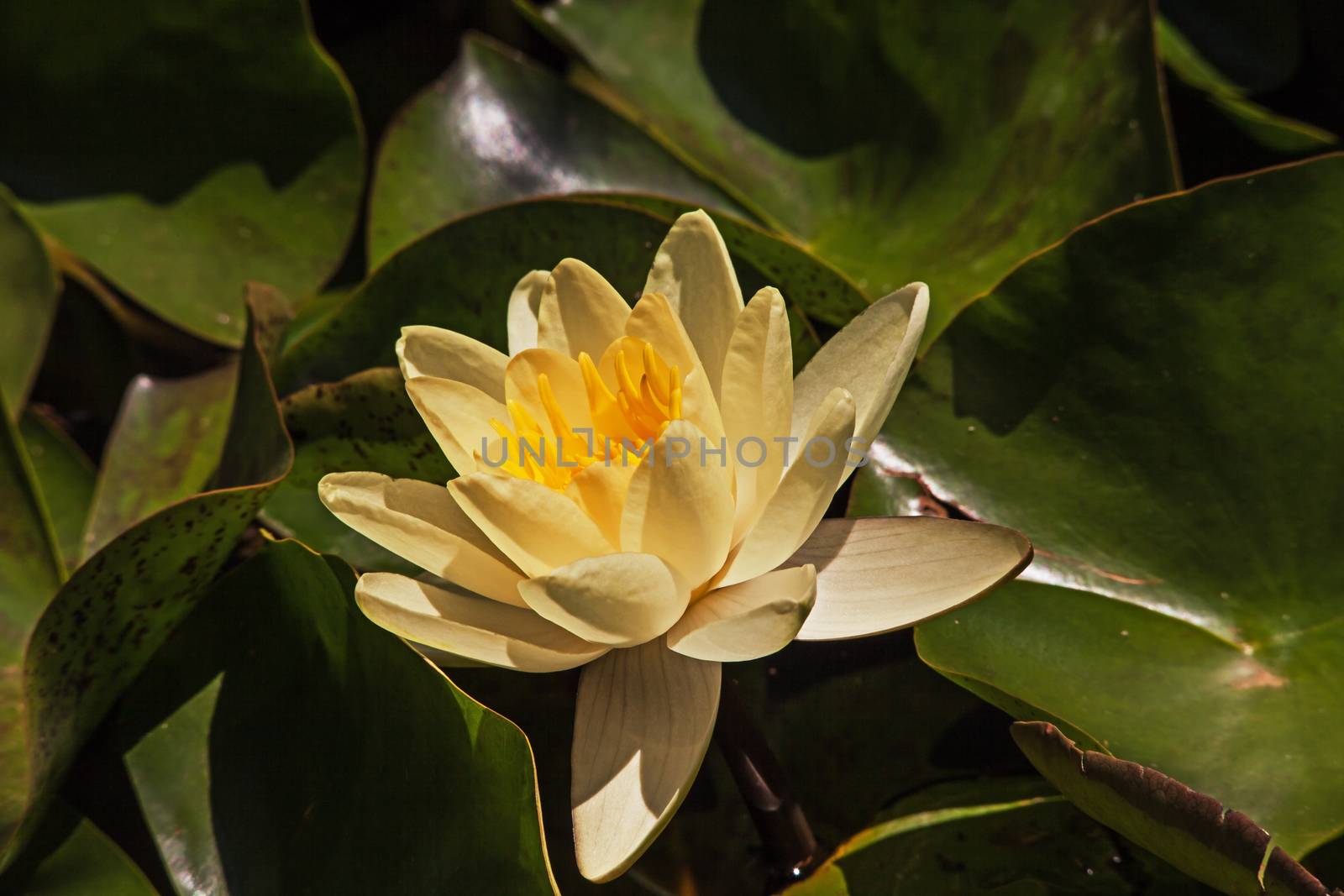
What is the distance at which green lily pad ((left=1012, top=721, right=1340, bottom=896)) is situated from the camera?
65 cm

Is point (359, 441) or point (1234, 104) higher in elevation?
point (1234, 104)

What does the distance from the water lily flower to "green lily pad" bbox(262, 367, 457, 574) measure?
174 mm

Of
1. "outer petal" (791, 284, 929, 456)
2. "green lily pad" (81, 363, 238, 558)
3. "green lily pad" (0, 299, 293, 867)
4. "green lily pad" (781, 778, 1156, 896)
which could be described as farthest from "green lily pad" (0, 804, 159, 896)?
"outer petal" (791, 284, 929, 456)

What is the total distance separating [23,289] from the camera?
1.46m

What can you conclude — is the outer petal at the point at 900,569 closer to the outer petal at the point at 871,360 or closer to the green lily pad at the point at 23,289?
the outer petal at the point at 871,360

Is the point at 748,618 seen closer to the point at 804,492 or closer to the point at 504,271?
the point at 804,492

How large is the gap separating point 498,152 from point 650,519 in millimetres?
932

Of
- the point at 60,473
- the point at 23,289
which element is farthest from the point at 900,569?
the point at 23,289

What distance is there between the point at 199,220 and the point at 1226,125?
1.48m

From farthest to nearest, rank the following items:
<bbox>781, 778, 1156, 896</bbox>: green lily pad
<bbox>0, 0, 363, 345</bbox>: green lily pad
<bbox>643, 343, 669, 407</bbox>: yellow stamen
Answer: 1. <bbox>0, 0, 363, 345</bbox>: green lily pad
2. <bbox>781, 778, 1156, 896</bbox>: green lily pad
3. <bbox>643, 343, 669, 407</bbox>: yellow stamen

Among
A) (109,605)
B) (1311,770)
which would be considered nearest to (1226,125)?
(1311,770)

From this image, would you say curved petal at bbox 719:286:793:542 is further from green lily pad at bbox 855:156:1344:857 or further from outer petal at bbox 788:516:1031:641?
green lily pad at bbox 855:156:1344:857

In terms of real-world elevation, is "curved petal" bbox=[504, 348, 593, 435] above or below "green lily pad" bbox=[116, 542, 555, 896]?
above

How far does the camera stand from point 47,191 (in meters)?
1.58
